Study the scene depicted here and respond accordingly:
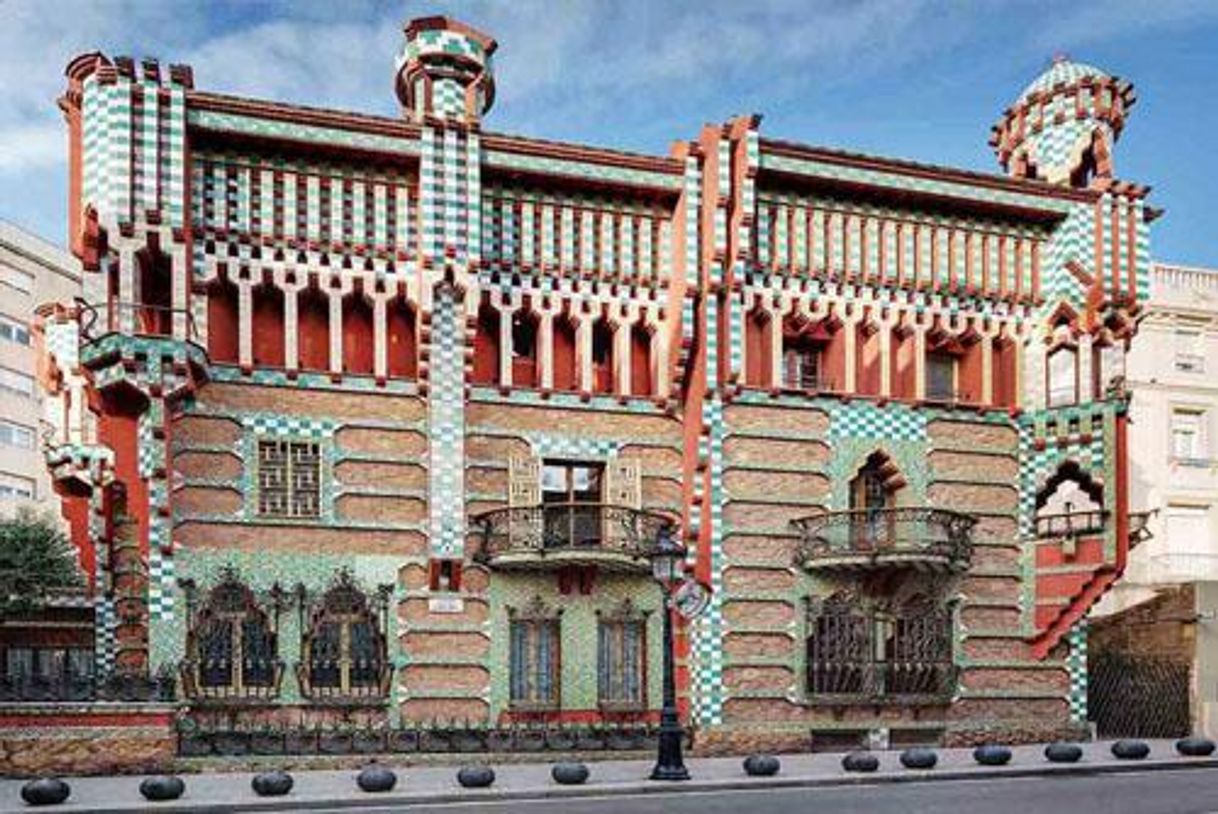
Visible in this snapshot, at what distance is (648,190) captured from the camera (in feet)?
84.7

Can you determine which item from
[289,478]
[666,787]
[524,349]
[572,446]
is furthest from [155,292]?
[666,787]

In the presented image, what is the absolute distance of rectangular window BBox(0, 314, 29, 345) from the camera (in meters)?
48.3

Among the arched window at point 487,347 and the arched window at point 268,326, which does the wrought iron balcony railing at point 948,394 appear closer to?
the arched window at point 487,347

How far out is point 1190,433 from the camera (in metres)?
39.3

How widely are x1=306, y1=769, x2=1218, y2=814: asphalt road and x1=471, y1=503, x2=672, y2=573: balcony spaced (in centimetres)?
587

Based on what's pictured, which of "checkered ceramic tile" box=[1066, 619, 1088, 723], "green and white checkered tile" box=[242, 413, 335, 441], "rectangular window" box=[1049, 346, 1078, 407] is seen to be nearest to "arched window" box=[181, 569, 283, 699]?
"green and white checkered tile" box=[242, 413, 335, 441]

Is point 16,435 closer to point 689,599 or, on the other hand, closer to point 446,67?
point 446,67

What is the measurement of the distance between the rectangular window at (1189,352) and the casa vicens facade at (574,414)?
490 inches

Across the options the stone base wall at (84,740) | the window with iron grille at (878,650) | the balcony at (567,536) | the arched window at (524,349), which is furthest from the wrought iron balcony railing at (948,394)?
the stone base wall at (84,740)

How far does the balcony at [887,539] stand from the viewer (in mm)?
24984

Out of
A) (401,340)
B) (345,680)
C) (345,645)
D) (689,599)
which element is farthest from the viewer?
(401,340)

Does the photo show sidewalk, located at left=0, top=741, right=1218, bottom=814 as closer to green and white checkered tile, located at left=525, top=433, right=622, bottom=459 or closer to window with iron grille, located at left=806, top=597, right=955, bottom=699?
window with iron grille, located at left=806, top=597, right=955, bottom=699

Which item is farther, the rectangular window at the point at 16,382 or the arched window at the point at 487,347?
the rectangular window at the point at 16,382

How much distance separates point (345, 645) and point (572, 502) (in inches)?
201
